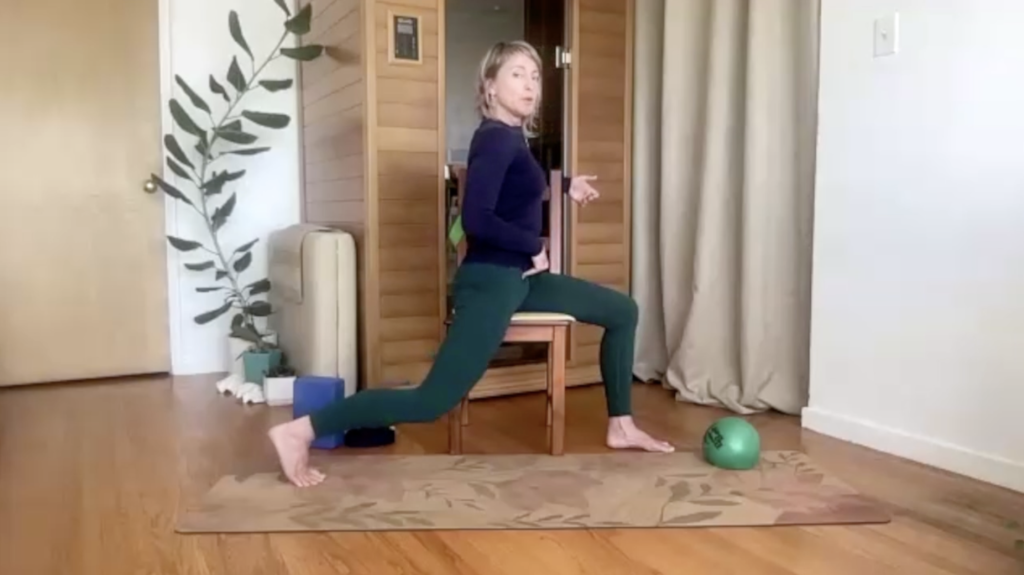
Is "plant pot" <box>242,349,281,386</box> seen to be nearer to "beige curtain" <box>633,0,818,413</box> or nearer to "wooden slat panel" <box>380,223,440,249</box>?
"wooden slat panel" <box>380,223,440,249</box>

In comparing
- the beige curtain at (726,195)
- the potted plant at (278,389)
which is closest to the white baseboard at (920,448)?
the beige curtain at (726,195)

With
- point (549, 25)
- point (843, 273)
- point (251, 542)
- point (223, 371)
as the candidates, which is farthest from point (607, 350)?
point (223, 371)

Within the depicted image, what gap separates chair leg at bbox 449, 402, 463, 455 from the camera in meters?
2.59

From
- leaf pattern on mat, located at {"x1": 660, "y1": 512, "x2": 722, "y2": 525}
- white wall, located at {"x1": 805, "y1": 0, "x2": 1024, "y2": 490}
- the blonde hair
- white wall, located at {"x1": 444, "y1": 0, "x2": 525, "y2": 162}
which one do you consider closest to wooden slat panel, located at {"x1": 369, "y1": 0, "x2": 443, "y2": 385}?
white wall, located at {"x1": 444, "y1": 0, "x2": 525, "y2": 162}

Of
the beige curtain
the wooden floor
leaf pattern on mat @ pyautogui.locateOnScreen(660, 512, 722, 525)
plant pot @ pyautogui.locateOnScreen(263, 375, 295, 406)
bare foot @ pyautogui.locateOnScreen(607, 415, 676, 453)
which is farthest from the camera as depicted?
plant pot @ pyautogui.locateOnScreen(263, 375, 295, 406)

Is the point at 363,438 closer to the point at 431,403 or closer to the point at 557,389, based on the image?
the point at 431,403

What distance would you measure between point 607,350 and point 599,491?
1.63ft

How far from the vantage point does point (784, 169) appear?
3064 mm

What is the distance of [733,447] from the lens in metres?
2.40

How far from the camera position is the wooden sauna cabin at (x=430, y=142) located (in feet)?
10.4

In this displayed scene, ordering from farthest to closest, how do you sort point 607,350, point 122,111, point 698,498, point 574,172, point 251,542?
point 122,111
point 574,172
point 607,350
point 698,498
point 251,542

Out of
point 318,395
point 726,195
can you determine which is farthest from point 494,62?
point 726,195

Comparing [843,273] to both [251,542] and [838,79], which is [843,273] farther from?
[251,542]

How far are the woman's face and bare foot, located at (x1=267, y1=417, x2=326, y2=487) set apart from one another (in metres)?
0.97
